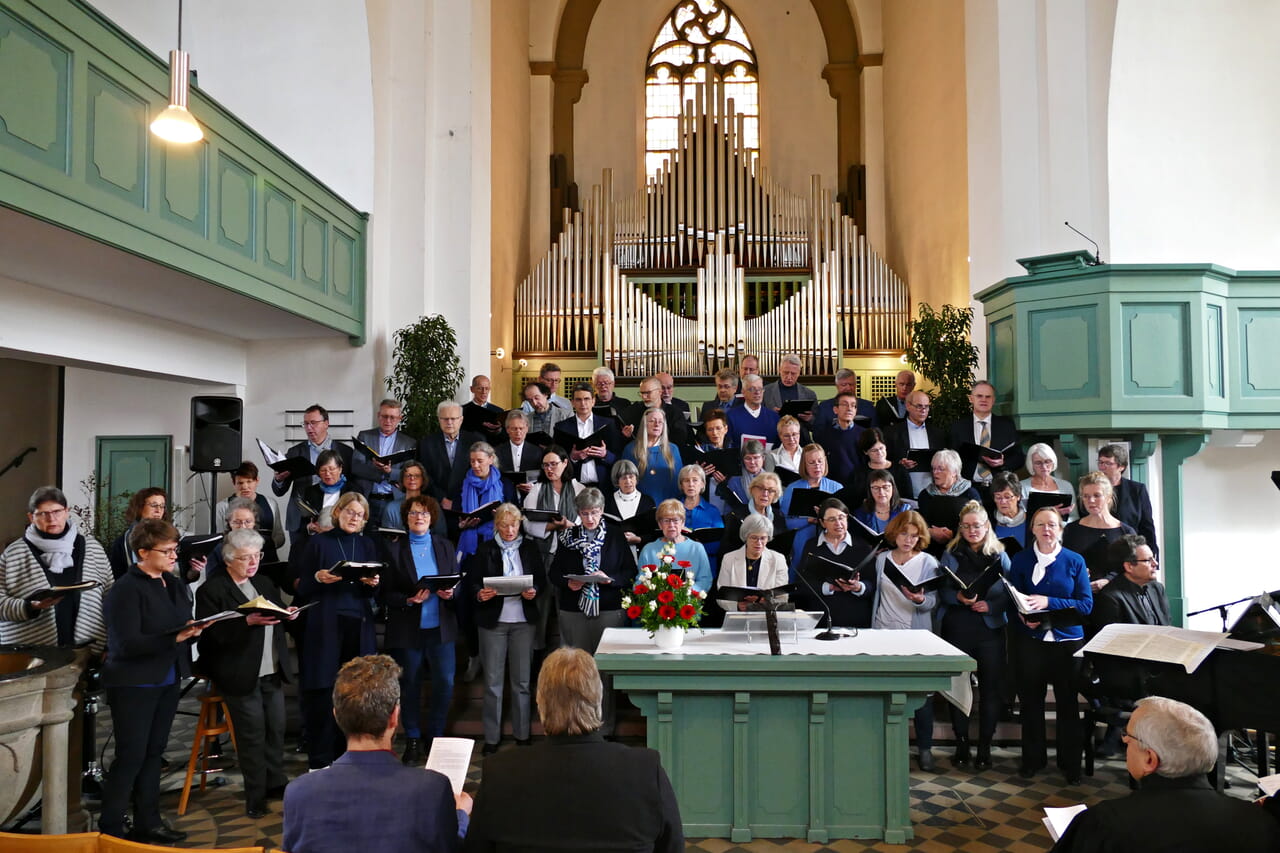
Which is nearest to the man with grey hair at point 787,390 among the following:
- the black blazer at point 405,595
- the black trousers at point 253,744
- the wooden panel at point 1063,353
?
the wooden panel at point 1063,353

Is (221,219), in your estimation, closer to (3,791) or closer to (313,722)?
(313,722)

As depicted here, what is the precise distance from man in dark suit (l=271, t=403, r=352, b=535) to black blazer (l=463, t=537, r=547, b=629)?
57.2 inches

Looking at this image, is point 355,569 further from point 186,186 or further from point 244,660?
point 186,186

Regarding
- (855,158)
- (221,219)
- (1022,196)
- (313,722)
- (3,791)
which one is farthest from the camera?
(855,158)

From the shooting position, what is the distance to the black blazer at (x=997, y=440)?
638 centimetres

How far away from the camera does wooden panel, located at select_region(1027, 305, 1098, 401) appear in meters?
6.45

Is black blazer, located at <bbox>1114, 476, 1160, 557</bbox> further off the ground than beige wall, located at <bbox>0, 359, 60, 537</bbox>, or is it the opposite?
beige wall, located at <bbox>0, 359, 60, 537</bbox>

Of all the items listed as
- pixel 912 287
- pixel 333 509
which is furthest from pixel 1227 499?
pixel 333 509

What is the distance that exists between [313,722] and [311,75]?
612 centimetres

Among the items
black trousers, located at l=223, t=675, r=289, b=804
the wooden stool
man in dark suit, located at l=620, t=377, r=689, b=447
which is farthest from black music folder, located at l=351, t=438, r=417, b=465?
black trousers, located at l=223, t=675, r=289, b=804

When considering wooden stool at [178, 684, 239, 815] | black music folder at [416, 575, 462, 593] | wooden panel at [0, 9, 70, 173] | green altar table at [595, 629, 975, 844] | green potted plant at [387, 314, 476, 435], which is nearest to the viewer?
wooden panel at [0, 9, 70, 173]

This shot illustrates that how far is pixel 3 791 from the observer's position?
3664mm

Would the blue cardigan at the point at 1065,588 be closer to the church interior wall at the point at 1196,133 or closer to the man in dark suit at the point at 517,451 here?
the man in dark suit at the point at 517,451

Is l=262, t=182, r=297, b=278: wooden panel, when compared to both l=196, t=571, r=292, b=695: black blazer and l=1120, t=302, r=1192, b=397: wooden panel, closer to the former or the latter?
l=196, t=571, r=292, b=695: black blazer
